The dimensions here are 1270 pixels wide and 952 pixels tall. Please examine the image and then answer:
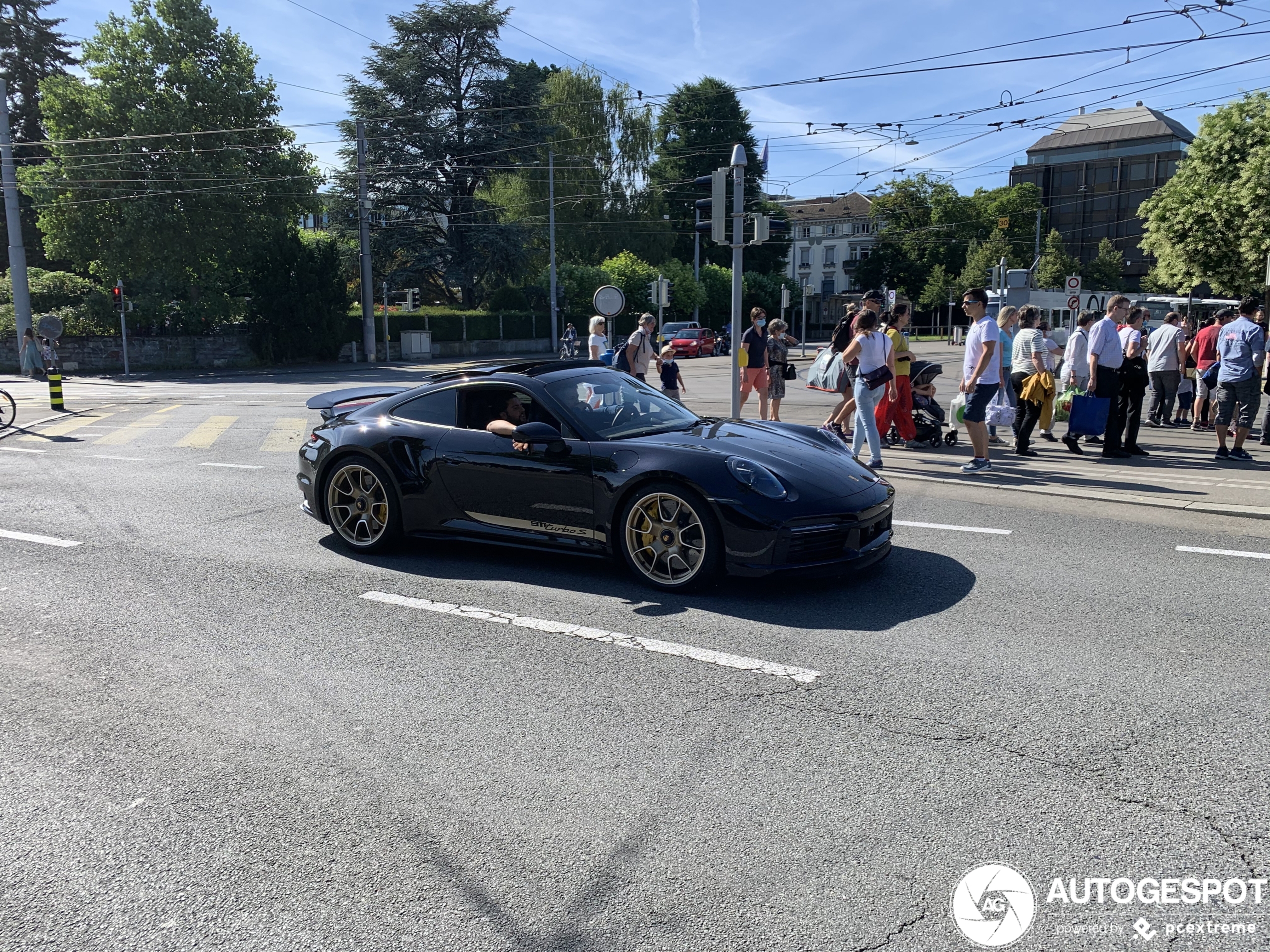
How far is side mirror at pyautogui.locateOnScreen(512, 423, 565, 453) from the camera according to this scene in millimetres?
6098

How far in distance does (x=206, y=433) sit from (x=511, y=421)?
1047 cm

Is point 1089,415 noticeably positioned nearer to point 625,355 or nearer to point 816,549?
point 625,355

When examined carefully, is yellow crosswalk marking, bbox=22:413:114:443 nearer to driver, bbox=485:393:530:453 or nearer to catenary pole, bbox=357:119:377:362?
driver, bbox=485:393:530:453

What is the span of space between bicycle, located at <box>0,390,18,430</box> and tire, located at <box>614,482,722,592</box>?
1481cm

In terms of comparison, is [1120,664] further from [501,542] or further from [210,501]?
[210,501]

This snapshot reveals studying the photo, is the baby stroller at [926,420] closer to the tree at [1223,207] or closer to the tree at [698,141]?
the tree at [1223,207]

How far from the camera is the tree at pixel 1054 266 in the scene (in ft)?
229

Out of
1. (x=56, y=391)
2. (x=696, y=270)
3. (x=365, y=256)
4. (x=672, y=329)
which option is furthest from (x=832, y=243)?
(x=56, y=391)

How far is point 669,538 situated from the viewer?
19.1ft

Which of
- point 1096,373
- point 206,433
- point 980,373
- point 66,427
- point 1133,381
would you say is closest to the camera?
point 980,373

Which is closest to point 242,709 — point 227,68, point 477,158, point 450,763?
point 450,763

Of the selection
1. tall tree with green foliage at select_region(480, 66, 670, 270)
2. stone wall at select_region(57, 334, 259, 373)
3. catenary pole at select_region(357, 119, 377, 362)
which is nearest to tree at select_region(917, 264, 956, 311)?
tall tree with green foliage at select_region(480, 66, 670, 270)

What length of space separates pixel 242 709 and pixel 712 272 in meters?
62.1

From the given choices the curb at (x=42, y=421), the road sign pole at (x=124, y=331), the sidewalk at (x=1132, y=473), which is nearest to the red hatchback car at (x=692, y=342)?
the road sign pole at (x=124, y=331)
